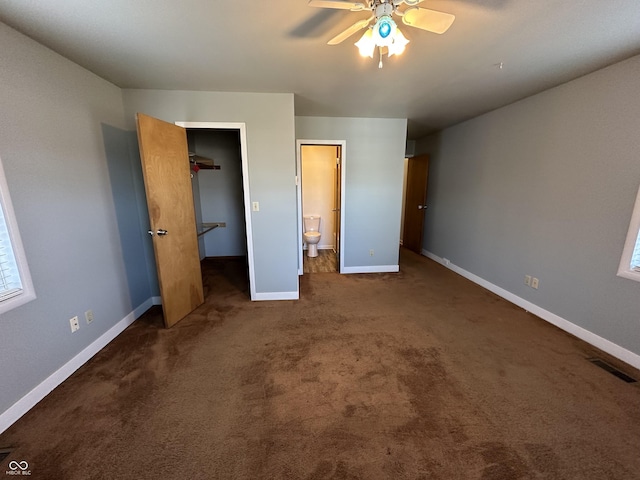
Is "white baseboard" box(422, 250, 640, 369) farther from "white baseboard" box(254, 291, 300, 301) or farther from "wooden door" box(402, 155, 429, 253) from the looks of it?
"white baseboard" box(254, 291, 300, 301)

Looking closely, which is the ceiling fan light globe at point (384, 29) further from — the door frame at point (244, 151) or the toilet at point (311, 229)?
the toilet at point (311, 229)

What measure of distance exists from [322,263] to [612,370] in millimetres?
3515

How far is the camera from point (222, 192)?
466cm

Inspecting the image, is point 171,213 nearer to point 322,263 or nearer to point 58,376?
point 58,376

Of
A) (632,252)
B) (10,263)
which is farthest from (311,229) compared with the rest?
(632,252)

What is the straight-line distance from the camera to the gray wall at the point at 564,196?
6.54 ft

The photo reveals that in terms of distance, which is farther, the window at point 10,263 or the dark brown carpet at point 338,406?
the window at point 10,263

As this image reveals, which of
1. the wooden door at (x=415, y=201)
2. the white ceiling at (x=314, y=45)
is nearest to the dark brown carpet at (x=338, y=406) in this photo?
the white ceiling at (x=314, y=45)

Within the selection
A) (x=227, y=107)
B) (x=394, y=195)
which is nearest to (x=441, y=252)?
(x=394, y=195)

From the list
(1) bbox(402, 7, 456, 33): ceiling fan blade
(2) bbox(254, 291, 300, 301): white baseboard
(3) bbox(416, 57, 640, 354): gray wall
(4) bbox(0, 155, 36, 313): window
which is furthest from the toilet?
(1) bbox(402, 7, 456, 33): ceiling fan blade

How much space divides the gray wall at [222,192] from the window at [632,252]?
4.74 meters

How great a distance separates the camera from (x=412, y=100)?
2861 mm

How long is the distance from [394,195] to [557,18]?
2573 mm

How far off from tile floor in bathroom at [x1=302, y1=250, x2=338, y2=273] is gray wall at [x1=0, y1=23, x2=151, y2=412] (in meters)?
2.59
